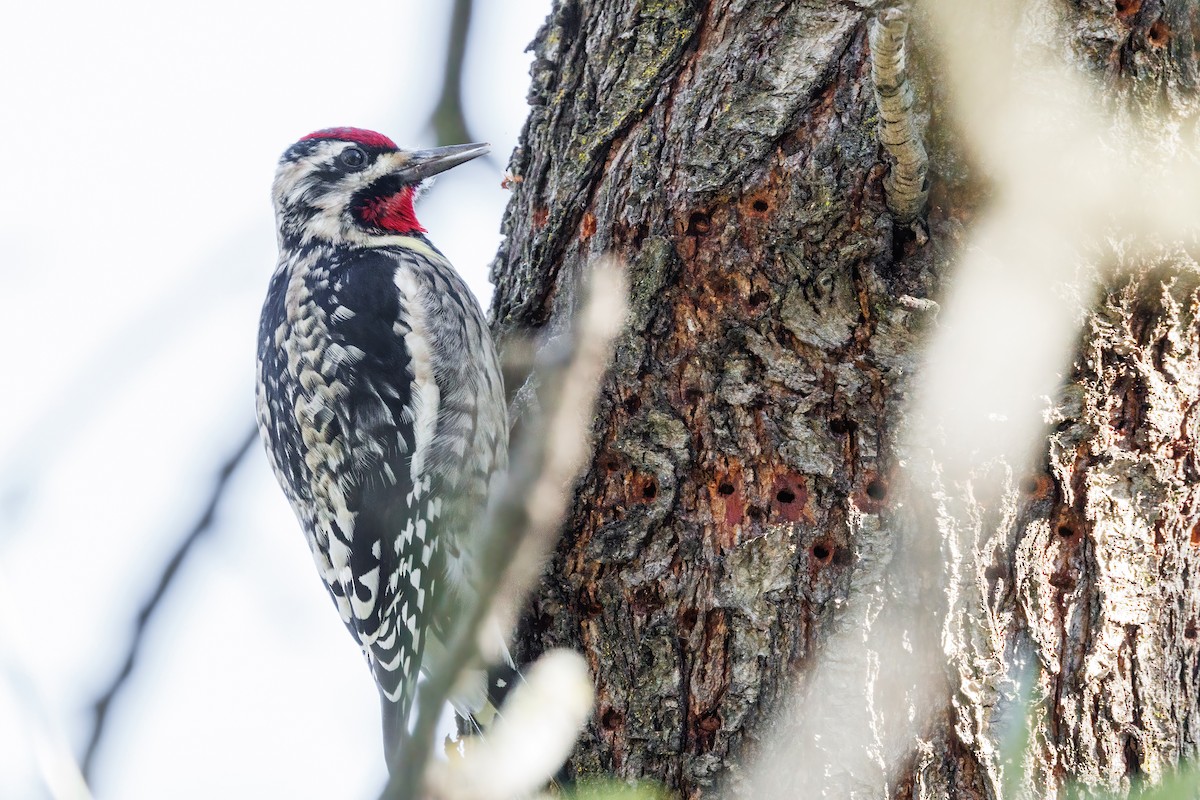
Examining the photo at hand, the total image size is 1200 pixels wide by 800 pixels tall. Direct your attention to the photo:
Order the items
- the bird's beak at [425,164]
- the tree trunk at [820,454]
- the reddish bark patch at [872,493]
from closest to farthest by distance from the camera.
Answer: the tree trunk at [820,454] → the reddish bark patch at [872,493] → the bird's beak at [425,164]

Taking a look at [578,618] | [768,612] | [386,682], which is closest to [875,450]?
[768,612]

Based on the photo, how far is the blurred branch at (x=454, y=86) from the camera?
231 cm

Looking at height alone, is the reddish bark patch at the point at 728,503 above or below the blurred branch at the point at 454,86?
below

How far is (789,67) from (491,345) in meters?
1.24

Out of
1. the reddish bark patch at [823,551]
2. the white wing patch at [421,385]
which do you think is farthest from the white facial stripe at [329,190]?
the reddish bark patch at [823,551]

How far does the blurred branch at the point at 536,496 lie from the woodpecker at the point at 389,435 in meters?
0.45

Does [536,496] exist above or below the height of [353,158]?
above

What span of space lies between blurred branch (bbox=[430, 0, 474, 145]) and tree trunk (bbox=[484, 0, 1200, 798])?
34cm

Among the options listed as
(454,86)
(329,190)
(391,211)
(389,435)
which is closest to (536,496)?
(454,86)

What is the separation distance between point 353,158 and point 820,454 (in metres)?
2.24

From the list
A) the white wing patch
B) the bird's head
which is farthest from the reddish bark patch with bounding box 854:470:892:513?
the bird's head

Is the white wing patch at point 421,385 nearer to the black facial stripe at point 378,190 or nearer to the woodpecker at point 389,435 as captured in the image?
the woodpecker at point 389,435

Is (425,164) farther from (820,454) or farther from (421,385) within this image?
(820,454)

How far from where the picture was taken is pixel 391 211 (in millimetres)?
3633
